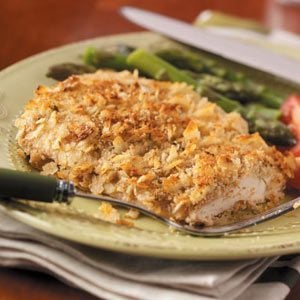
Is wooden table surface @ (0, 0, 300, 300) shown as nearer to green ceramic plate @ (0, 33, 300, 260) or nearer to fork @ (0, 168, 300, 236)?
green ceramic plate @ (0, 33, 300, 260)

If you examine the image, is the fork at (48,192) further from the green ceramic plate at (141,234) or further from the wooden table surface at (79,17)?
the wooden table surface at (79,17)

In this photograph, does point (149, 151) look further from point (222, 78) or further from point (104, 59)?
point (222, 78)

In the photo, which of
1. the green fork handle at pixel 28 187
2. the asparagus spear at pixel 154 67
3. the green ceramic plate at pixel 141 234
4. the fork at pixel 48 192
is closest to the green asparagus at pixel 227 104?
the asparagus spear at pixel 154 67

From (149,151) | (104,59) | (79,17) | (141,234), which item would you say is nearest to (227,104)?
(104,59)

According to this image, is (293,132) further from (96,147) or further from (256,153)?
(96,147)

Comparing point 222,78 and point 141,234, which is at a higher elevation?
point 222,78

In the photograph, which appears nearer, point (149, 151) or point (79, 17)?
point (149, 151)

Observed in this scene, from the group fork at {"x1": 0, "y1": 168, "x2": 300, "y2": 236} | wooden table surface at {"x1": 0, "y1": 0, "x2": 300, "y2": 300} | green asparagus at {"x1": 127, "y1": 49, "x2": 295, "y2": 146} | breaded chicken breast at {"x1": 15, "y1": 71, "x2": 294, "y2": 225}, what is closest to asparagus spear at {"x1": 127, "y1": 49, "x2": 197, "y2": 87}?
green asparagus at {"x1": 127, "y1": 49, "x2": 295, "y2": 146}
